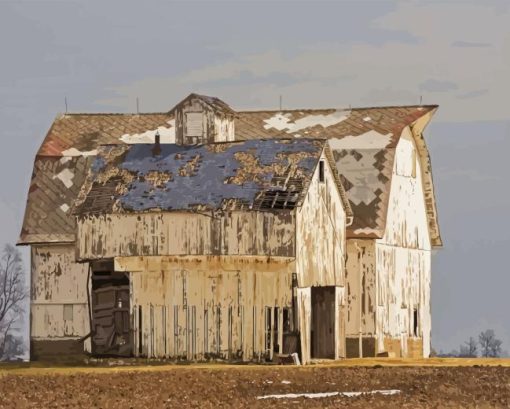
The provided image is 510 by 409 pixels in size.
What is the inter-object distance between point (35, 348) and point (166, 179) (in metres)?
10.1

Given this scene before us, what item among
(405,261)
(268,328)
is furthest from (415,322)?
(268,328)

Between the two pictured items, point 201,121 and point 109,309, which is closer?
point 109,309

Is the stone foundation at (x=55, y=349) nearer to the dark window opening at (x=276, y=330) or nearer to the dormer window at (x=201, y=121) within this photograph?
the dormer window at (x=201, y=121)

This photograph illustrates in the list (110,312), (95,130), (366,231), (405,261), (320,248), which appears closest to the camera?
(320,248)

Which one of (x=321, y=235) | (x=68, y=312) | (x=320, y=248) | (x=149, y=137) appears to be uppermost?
(x=149, y=137)

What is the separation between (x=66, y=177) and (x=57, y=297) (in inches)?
185

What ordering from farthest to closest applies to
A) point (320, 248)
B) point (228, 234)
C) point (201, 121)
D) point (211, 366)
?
point (201, 121) → point (320, 248) → point (228, 234) → point (211, 366)

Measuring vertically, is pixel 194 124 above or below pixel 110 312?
above

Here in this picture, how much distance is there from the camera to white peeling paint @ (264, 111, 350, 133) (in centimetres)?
6444

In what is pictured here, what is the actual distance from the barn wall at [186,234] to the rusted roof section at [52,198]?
6.66 m

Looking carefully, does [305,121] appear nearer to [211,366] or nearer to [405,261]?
[405,261]

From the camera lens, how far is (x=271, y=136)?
63938 mm

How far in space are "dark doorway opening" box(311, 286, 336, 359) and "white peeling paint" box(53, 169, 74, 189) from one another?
1083 centimetres

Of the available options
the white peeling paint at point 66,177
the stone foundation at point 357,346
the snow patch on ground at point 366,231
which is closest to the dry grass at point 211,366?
the stone foundation at point 357,346
